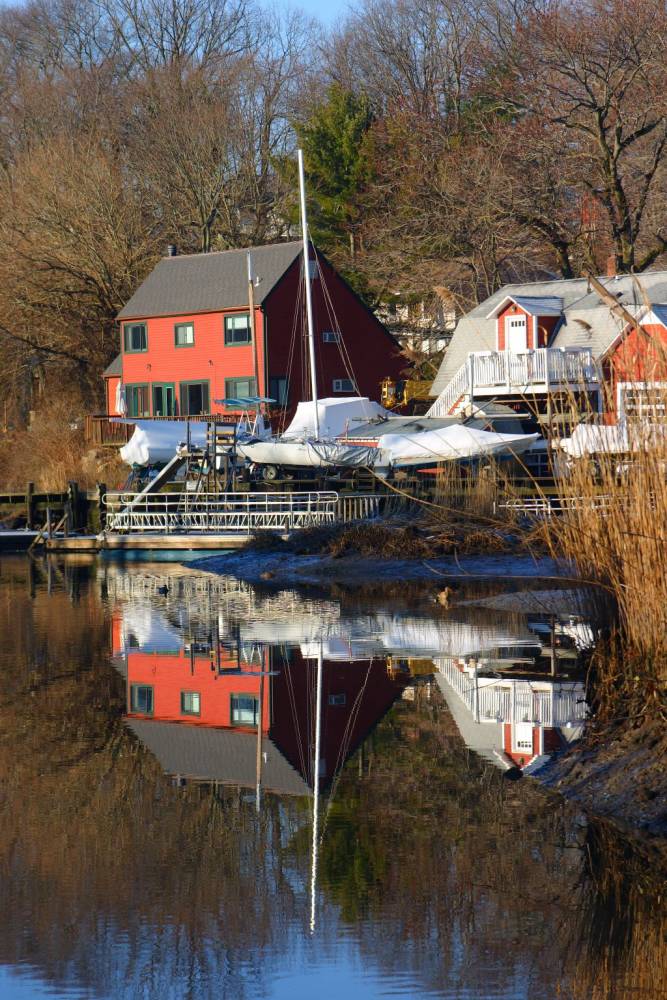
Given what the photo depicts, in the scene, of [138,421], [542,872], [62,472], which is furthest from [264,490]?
→ [542,872]

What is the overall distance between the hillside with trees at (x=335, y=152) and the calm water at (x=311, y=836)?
3812 cm

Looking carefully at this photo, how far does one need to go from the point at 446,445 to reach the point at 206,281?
2612 centimetres

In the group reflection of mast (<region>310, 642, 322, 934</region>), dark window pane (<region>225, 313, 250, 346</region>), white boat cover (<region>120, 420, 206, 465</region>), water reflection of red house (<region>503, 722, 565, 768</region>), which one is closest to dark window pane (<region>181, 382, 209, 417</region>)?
dark window pane (<region>225, 313, 250, 346</region>)

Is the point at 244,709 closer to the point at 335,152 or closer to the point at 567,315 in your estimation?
the point at 567,315

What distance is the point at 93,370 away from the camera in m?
70.1

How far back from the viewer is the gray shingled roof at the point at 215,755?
38.2 ft

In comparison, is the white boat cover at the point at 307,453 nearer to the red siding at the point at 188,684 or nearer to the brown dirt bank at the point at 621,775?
the red siding at the point at 188,684

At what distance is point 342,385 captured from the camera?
62.5 meters

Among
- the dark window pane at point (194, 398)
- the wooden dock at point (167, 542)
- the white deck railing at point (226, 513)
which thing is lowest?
the wooden dock at point (167, 542)

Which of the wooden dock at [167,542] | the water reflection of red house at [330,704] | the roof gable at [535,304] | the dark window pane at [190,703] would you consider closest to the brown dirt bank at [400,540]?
the wooden dock at [167,542]

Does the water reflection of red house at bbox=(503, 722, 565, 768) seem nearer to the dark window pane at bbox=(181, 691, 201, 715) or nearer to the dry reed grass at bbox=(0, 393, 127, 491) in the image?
the dark window pane at bbox=(181, 691, 201, 715)

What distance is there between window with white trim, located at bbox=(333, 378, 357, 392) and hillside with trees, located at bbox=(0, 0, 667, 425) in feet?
14.7

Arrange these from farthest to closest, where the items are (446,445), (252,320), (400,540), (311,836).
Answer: (252,320), (446,445), (400,540), (311,836)

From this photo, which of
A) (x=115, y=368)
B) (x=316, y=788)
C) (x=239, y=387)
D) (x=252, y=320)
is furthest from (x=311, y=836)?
(x=115, y=368)
